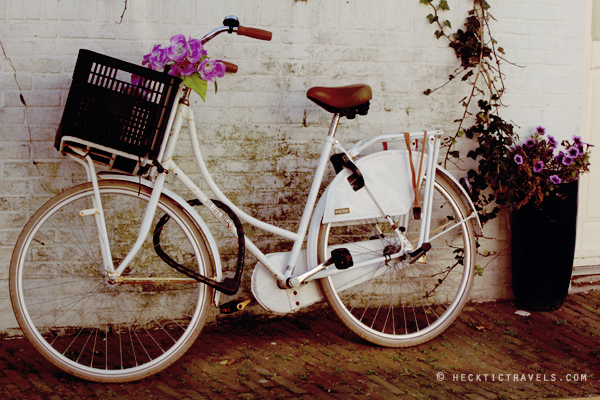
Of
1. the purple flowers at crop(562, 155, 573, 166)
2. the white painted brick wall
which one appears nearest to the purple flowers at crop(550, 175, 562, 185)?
the purple flowers at crop(562, 155, 573, 166)

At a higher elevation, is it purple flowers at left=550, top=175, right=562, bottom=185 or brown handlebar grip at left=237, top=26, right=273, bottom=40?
brown handlebar grip at left=237, top=26, right=273, bottom=40

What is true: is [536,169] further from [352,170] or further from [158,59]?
[158,59]

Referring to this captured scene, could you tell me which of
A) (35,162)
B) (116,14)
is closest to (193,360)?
(35,162)

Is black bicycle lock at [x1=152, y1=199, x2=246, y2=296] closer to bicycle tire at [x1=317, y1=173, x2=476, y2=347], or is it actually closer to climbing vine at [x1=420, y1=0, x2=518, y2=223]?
bicycle tire at [x1=317, y1=173, x2=476, y2=347]

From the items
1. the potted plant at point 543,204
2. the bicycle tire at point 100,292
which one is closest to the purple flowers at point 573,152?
the potted plant at point 543,204

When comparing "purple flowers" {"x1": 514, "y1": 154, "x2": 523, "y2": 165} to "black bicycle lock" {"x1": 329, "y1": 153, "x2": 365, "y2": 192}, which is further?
"purple flowers" {"x1": 514, "y1": 154, "x2": 523, "y2": 165}

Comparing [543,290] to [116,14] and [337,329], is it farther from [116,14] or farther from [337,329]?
[116,14]

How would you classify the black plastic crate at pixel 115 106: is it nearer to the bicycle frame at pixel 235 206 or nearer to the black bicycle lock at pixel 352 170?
the bicycle frame at pixel 235 206

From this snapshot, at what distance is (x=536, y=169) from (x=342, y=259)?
138 cm

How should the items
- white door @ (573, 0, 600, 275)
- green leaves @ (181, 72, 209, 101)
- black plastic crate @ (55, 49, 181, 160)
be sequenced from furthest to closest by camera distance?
white door @ (573, 0, 600, 275)
green leaves @ (181, 72, 209, 101)
black plastic crate @ (55, 49, 181, 160)

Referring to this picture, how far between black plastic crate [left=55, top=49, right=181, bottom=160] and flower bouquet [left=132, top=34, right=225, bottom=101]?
0.19ft

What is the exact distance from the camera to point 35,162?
110 inches

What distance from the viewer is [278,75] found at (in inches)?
115

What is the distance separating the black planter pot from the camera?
309 cm
